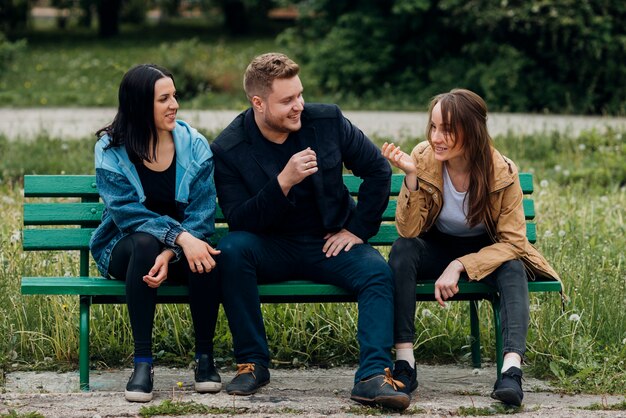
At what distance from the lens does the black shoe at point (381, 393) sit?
399cm

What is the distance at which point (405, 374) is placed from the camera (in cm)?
425

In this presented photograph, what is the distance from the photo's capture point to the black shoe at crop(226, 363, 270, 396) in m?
4.24

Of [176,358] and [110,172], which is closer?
[110,172]

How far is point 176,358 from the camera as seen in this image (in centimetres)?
476

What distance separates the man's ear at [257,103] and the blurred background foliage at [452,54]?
7.30 meters

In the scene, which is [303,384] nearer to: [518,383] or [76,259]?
[518,383]

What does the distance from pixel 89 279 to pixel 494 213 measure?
65.6 inches

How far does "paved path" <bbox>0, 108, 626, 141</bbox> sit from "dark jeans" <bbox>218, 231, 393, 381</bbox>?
5.38 m

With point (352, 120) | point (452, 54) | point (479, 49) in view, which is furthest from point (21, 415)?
point (452, 54)

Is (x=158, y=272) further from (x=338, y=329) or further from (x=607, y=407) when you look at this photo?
(x=607, y=407)

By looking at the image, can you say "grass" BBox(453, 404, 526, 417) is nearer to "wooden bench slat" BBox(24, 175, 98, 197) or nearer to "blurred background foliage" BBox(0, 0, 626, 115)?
"wooden bench slat" BBox(24, 175, 98, 197)

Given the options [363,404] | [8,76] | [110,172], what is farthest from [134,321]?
[8,76]

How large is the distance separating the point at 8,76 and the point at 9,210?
11.7 metres

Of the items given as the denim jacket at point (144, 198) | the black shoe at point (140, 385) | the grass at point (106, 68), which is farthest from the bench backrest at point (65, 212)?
the grass at point (106, 68)
